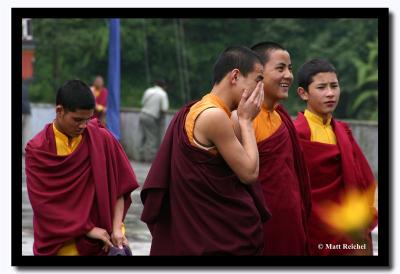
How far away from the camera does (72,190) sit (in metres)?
6.68

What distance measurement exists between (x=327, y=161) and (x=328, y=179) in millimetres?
117

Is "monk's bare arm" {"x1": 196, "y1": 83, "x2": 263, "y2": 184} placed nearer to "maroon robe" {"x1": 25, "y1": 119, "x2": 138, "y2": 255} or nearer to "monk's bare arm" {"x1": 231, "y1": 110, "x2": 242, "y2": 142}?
"monk's bare arm" {"x1": 231, "y1": 110, "x2": 242, "y2": 142}

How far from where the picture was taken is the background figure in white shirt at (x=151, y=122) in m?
19.1

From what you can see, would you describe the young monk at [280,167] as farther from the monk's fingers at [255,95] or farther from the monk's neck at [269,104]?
the monk's fingers at [255,95]

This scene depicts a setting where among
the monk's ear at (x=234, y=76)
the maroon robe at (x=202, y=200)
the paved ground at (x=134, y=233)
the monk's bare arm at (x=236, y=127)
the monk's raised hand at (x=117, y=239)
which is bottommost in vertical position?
the paved ground at (x=134, y=233)

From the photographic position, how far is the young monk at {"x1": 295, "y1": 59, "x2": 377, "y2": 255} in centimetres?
762

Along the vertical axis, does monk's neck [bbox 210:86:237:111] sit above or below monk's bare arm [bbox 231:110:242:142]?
above

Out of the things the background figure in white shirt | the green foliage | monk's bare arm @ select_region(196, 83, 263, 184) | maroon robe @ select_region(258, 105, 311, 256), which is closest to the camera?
monk's bare arm @ select_region(196, 83, 263, 184)

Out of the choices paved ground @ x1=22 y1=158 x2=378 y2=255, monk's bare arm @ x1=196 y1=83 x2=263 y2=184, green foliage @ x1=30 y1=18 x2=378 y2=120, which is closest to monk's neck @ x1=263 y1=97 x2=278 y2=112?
monk's bare arm @ x1=196 y1=83 x2=263 y2=184

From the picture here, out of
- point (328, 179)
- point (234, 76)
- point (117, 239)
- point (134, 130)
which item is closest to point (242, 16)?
point (234, 76)

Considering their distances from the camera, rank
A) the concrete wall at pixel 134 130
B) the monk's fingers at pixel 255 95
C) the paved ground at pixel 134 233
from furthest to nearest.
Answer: the concrete wall at pixel 134 130 < the paved ground at pixel 134 233 < the monk's fingers at pixel 255 95

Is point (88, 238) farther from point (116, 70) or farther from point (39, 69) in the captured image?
point (39, 69)

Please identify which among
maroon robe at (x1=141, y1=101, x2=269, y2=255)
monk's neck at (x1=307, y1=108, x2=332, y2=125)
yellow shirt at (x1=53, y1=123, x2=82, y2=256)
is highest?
monk's neck at (x1=307, y1=108, x2=332, y2=125)

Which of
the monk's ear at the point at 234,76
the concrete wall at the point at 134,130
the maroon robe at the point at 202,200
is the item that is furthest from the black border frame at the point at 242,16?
the concrete wall at the point at 134,130
